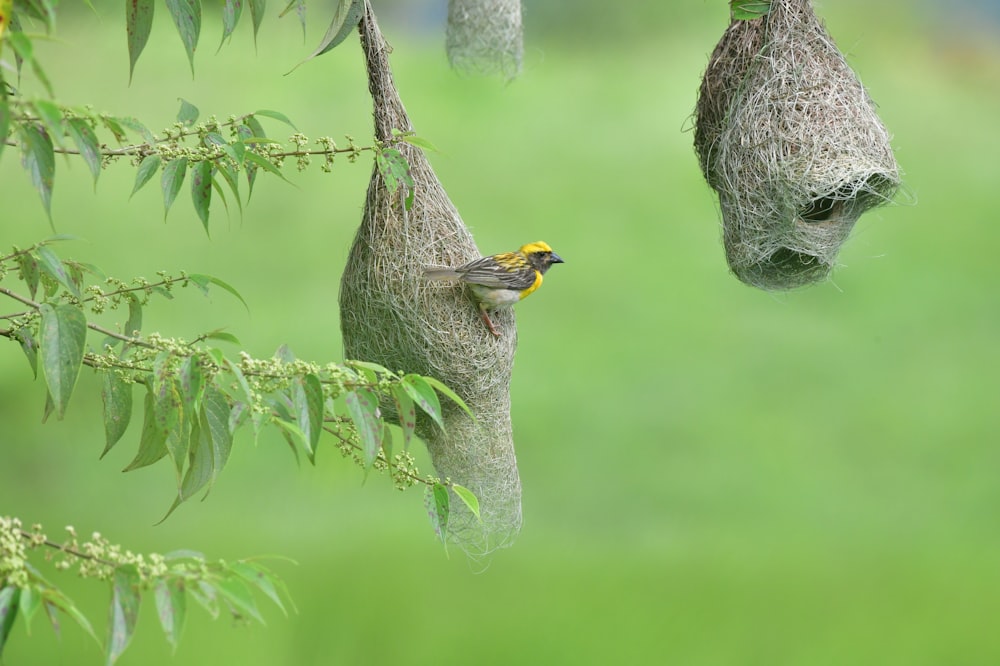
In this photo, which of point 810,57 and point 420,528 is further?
point 420,528

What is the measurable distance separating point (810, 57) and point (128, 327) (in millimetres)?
1418

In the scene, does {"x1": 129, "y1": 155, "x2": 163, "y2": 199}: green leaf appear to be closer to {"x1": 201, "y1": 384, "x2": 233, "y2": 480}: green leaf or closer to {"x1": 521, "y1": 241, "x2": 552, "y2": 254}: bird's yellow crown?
{"x1": 201, "y1": 384, "x2": 233, "y2": 480}: green leaf

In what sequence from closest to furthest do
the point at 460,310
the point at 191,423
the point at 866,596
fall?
1. the point at 191,423
2. the point at 460,310
3. the point at 866,596

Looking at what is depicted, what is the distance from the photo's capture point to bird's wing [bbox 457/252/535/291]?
2.04 m

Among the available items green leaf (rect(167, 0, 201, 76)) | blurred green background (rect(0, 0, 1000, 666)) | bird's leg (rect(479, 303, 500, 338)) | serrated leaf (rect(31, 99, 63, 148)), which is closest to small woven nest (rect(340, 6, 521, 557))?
bird's leg (rect(479, 303, 500, 338))

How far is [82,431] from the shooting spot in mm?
4656

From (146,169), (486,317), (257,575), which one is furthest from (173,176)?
(486,317)

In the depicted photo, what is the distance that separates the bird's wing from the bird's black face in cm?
11

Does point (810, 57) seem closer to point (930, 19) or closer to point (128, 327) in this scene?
point (128, 327)

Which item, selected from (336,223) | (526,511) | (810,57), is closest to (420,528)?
(526,511)

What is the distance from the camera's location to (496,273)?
2045 millimetres

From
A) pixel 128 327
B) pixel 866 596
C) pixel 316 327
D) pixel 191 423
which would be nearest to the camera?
pixel 191 423

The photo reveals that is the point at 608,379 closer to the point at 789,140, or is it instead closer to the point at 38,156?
the point at 789,140

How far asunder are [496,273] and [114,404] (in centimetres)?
79
